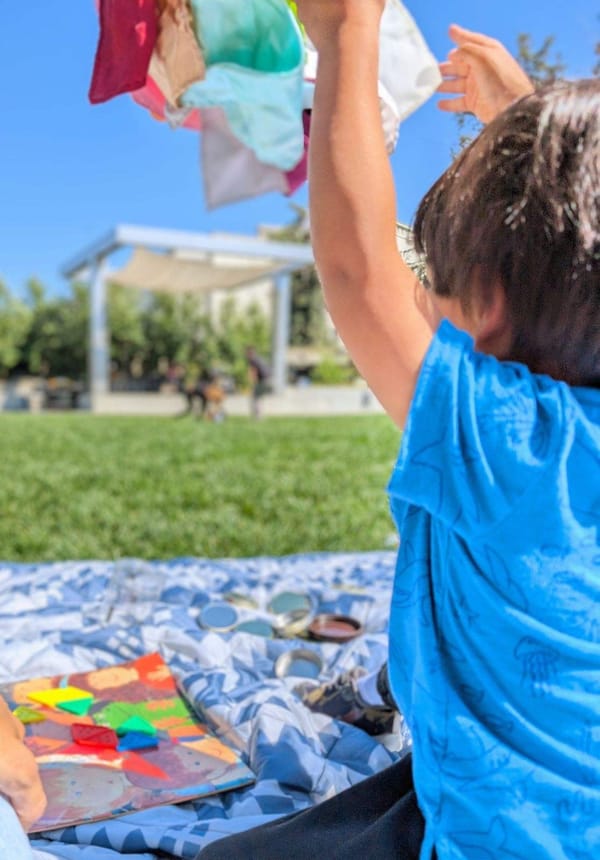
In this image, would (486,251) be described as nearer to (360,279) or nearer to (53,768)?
(360,279)

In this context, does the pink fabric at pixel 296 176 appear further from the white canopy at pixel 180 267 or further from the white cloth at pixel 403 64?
the white canopy at pixel 180 267

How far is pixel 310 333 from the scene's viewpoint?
25.2 meters

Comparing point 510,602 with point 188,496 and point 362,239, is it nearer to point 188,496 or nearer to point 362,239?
point 362,239

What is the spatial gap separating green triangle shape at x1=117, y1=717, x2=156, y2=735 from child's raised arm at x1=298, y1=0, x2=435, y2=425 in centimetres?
92

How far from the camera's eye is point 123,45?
133 cm

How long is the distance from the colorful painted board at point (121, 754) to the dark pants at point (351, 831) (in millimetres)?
420

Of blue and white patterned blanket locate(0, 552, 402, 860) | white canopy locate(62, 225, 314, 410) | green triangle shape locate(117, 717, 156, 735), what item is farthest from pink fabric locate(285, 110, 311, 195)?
white canopy locate(62, 225, 314, 410)

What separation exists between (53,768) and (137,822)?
0.70 ft

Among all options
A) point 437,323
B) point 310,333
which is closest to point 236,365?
point 310,333

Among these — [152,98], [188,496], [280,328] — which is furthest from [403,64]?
[280,328]

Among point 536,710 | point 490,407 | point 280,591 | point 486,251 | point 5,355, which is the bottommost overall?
point 5,355

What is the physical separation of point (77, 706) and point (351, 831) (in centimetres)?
83

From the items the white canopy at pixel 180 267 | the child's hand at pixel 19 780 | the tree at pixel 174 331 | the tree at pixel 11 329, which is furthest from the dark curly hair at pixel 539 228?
the tree at pixel 11 329

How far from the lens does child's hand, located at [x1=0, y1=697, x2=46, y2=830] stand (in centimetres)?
70
